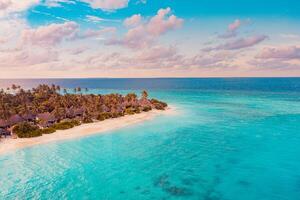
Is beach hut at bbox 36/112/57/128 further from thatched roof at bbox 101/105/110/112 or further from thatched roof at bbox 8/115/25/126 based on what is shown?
thatched roof at bbox 101/105/110/112

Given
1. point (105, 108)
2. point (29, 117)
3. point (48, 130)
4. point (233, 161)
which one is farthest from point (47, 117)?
point (233, 161)

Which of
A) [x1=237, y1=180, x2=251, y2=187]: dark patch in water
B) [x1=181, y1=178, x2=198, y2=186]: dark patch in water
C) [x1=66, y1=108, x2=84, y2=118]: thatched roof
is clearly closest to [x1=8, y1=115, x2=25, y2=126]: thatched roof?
[x1=66, y1=108, x2=84, y2=118]: thatched roof

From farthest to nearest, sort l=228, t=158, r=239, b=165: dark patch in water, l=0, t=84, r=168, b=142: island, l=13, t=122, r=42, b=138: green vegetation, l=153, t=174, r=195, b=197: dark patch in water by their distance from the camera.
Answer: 1. l=0, t=84, r=168, b=142: island
2. l=13, t=122, r=42, b=138: green vegetation
3. l=228, t=158, r=239, b=165: dark patch in water
4. l=153, t=174, r=195, b=197: dark patch in water

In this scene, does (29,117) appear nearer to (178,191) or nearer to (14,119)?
(14,119)

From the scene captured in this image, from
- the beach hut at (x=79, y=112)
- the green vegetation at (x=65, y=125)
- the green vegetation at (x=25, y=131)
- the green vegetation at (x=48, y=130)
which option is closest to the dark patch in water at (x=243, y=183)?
the green vegetation at (x=25, y=131)

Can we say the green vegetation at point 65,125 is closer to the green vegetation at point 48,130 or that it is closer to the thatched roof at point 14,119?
the green vegetation at point 48,130

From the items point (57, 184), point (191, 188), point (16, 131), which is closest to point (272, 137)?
point (191, 188)

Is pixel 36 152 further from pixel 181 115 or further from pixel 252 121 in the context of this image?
pixel 252 121

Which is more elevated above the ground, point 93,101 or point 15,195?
point 93,101
